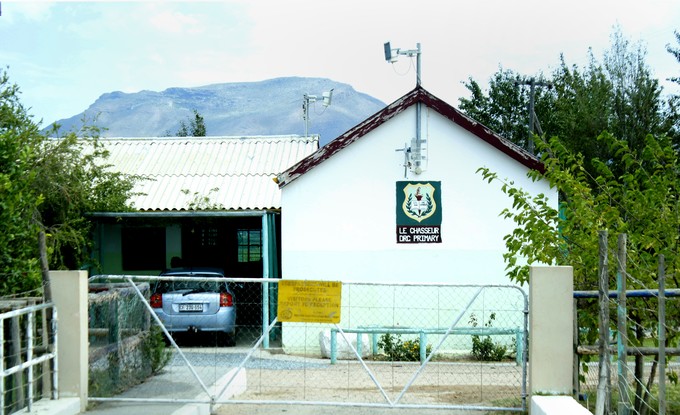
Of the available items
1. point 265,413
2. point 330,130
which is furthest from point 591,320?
point 330,130

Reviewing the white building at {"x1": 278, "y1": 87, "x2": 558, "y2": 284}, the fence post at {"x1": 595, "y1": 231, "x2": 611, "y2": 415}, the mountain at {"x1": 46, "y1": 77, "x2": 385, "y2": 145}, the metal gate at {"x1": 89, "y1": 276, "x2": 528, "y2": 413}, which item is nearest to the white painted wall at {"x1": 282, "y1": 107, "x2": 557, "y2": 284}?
the white building at {"x1": 278, "y1": 87, "x2": 558, "y2": 284}

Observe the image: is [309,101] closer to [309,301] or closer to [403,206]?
[403,206]

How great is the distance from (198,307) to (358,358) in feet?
25.0

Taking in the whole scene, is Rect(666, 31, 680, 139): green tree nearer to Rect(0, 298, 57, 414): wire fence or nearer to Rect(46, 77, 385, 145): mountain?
Rect(0, 298, 57, 414): wire fence

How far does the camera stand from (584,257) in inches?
367

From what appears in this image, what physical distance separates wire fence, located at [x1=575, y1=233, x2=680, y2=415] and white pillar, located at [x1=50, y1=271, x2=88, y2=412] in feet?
18.3

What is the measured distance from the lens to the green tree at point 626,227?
899 cm

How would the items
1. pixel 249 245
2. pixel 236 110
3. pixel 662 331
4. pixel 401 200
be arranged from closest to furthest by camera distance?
pixel 662 331 < pixel 401 200 < pixel 249 245 < pixel 236 110

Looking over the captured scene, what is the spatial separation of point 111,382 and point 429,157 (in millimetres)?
9067

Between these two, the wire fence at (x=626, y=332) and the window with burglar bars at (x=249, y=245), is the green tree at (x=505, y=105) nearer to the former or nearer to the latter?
the window with burglar bars at (x=249, y=245)

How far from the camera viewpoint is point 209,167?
71.5 ft

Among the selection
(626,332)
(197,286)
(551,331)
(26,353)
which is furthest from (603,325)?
(197,286)

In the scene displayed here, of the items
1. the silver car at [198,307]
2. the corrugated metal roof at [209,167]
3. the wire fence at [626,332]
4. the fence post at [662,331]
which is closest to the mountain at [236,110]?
the corrugated metal roof at [209,167]

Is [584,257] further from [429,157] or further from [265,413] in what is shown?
[429,157]
